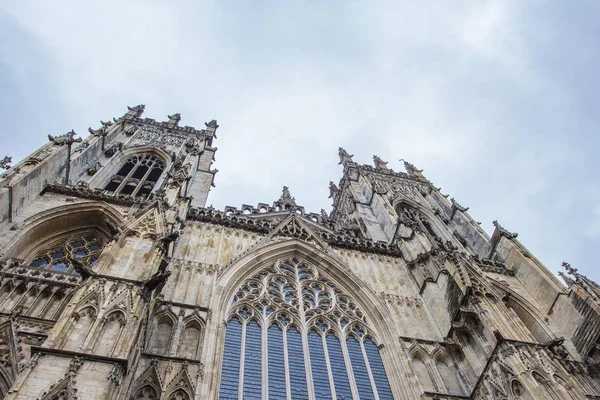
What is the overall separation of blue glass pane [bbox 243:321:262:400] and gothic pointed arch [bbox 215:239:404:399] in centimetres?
2

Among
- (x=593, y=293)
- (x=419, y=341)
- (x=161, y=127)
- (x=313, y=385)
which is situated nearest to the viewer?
(x=313, y=385)

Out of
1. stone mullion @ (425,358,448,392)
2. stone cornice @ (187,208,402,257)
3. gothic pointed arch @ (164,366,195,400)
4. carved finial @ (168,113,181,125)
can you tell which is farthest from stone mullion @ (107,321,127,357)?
carved finial @ (168,113,181,125)

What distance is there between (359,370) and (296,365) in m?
1.53

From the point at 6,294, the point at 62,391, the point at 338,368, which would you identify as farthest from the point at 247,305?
the point at 62,391

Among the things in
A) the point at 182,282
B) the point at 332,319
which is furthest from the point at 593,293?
the point at 182,282

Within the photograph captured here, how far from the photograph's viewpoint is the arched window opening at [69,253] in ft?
41.0

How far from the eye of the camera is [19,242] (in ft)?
39.9

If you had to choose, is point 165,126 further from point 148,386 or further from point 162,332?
point 148,386

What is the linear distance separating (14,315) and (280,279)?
21.9 ft

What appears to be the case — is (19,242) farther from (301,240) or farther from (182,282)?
(301,240)

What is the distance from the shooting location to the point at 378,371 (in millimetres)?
11328

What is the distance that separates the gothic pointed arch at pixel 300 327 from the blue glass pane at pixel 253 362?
0.02 metres

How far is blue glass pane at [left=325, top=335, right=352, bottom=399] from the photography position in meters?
10.4

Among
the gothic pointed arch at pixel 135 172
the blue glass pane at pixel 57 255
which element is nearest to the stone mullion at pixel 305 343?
the blue glass pane at pixel 57 255
